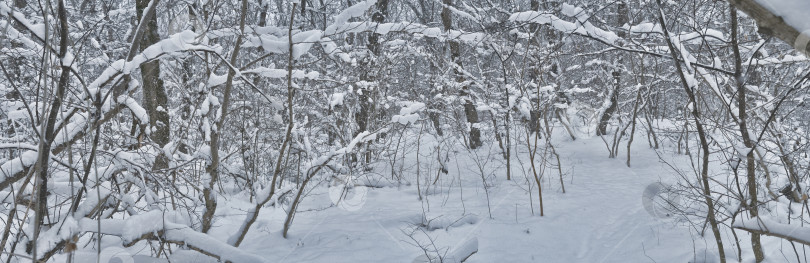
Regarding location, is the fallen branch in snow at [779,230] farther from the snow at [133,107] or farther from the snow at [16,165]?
Result: the snow at [16,165]

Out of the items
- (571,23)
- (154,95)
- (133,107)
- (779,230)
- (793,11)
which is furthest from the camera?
(154,95)

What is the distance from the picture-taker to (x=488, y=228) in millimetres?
4148

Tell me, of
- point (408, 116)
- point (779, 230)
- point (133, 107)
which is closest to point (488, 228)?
point (408, 116)

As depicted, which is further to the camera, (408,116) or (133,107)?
(408,116)

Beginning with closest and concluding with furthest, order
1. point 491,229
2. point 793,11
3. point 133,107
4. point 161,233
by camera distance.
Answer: point 793,11, point 161,233, point 133,107, point 491,229

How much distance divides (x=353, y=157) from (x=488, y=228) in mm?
3408

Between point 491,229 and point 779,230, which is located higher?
point 779,230

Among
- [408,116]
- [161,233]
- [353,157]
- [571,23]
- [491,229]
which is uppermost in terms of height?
[571,23]

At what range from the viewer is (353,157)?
7082 mm

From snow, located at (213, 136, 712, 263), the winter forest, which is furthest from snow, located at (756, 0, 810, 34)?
snow, located at (213, 136, 712, 263)

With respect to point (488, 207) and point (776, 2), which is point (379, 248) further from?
point (776, 2)

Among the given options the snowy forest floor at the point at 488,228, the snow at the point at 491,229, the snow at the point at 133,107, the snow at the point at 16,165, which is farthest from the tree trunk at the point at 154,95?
the snow at the point at 16,165

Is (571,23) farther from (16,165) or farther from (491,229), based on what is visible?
(16,165)

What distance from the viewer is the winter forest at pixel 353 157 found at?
6.07 feet
